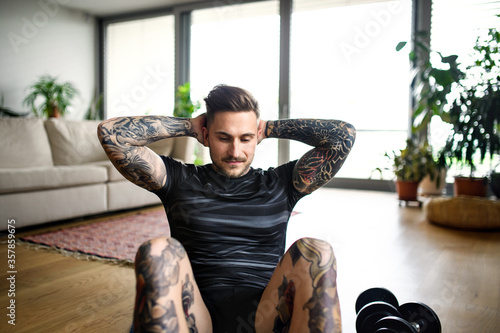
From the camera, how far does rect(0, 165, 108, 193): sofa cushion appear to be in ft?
9.95

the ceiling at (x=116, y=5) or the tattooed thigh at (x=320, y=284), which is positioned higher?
the ceiling at (x=116, y=5)

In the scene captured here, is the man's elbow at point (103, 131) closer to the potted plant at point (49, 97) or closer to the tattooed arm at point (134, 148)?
the tattooed arm at point (134, 148)

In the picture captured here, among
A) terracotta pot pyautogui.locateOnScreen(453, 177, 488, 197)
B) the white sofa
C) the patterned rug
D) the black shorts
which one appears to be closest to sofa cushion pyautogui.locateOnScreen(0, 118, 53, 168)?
the white sofa

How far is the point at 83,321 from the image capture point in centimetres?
168

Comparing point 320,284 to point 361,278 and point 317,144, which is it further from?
point 361,278

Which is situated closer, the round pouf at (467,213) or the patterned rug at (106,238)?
the patterned rug at (106,238)

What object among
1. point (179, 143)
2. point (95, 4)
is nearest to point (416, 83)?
point (179, 143)

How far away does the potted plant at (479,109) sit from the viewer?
11.9 ft

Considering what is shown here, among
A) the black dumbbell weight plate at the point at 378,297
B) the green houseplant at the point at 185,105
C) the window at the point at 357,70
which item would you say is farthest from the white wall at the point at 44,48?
the black dumbbell weight plate at the point at 378,297

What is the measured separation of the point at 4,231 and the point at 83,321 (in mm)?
1798

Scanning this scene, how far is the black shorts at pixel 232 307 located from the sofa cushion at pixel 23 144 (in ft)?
10.2

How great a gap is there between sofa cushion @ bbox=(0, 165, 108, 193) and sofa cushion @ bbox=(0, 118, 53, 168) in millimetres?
449

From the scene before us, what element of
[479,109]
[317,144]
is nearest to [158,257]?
[317,144]

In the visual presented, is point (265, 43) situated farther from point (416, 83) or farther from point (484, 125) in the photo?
point (484, 125)
